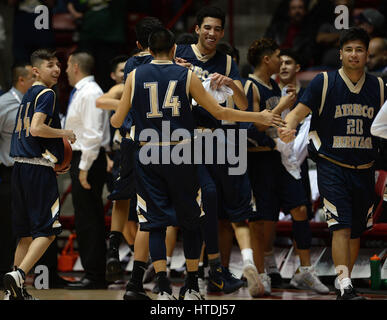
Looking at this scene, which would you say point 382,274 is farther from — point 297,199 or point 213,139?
point 213,139

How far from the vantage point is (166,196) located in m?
6.82

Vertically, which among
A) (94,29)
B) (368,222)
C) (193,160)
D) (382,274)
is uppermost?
(94,29)

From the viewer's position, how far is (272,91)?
8531mm

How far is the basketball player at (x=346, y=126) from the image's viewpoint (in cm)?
732

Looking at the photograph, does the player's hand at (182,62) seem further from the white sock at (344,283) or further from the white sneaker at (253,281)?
the white sock at (344,283)

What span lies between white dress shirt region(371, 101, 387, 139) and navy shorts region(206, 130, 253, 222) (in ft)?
4.63

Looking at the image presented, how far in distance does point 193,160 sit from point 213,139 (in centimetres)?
89

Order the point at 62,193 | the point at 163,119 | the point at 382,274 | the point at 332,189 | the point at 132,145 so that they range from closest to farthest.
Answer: the point at 163,119 < the point at 332,189 < the point at 132,145 < the point at 382,274 < the point at 62,193

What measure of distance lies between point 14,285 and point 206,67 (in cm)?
253

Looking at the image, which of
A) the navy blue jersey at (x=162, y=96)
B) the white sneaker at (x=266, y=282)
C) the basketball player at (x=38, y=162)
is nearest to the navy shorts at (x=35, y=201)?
the basketball player at (x=38, y=162)

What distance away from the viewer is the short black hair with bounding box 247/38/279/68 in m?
8.59

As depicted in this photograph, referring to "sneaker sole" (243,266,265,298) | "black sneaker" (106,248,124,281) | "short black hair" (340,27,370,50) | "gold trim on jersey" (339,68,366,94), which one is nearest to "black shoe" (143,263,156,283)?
"black sneaker" (106,248,124,281)

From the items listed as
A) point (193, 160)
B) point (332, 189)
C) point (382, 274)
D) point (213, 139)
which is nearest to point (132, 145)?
point (213, 139)

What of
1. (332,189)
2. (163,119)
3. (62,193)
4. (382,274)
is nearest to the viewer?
(163,119)
